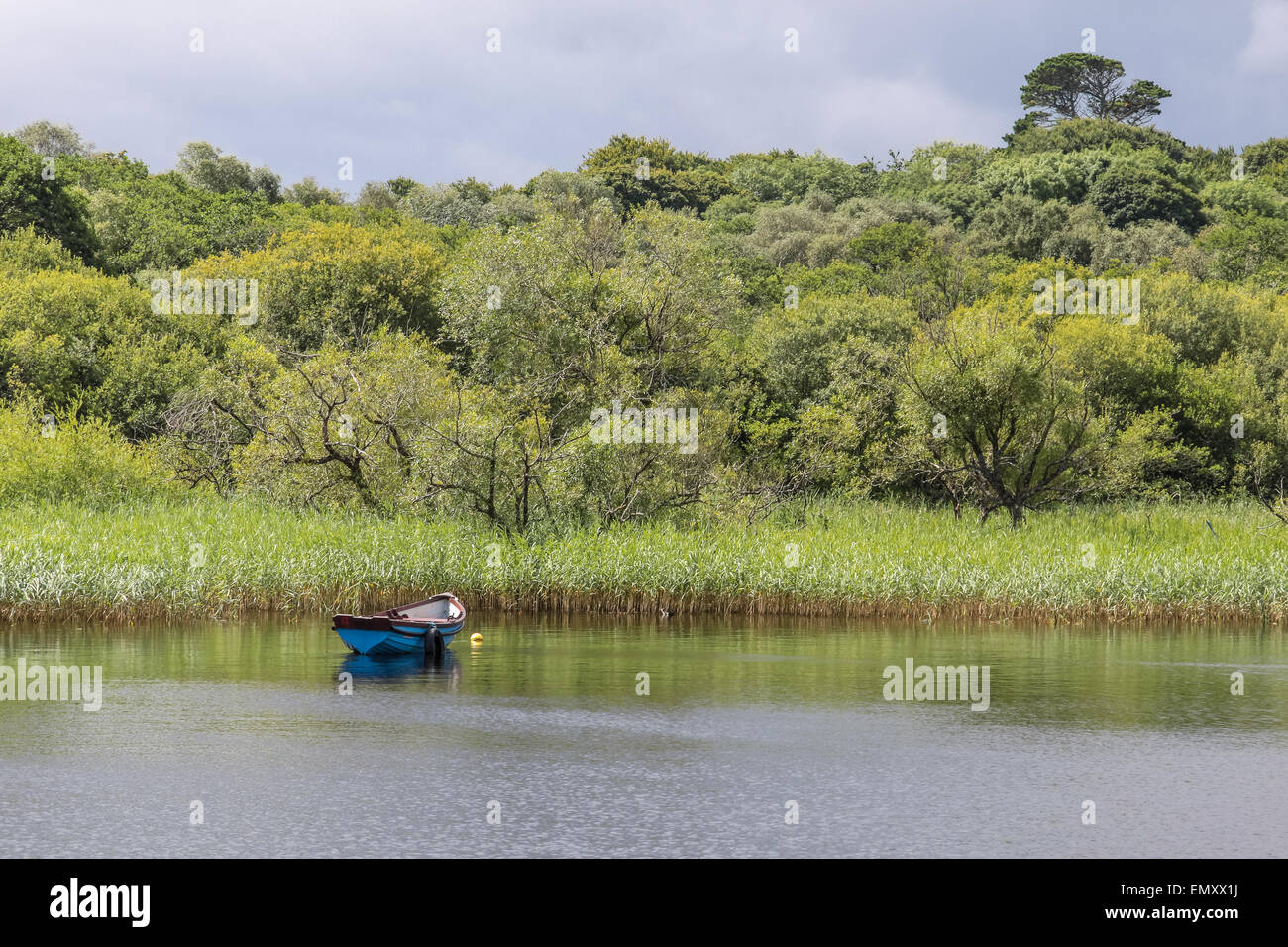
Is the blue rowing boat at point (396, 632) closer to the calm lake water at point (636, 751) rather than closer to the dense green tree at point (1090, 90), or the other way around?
the calm lake water at point (636, 751)

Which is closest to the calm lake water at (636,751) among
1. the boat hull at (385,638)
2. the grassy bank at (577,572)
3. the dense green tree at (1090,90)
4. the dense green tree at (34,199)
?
Result: the boat hull at (385,638)

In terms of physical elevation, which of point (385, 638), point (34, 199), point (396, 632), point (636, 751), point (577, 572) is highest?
point (34, 199)

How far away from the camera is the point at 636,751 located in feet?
65.3

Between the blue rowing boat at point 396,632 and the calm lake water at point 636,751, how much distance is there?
1.55 feet

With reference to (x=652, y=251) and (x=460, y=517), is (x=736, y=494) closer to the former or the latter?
(x=460, y=517)

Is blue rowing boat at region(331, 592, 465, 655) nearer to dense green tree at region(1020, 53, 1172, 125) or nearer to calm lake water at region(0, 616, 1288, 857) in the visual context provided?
calm lake water at region(0, 616, 1288, 857)

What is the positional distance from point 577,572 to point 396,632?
26.4 feet

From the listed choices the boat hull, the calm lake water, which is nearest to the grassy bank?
the calm lake water

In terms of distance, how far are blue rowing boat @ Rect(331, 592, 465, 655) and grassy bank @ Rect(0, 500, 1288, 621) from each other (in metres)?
5.12

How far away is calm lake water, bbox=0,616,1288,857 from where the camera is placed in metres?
15.5

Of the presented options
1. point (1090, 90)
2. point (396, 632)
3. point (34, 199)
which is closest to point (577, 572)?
point (396, 632)

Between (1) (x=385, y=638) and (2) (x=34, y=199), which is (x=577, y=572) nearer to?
(1) (x=385, y=638)

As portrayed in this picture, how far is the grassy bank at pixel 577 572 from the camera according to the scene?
32562 millimetres
